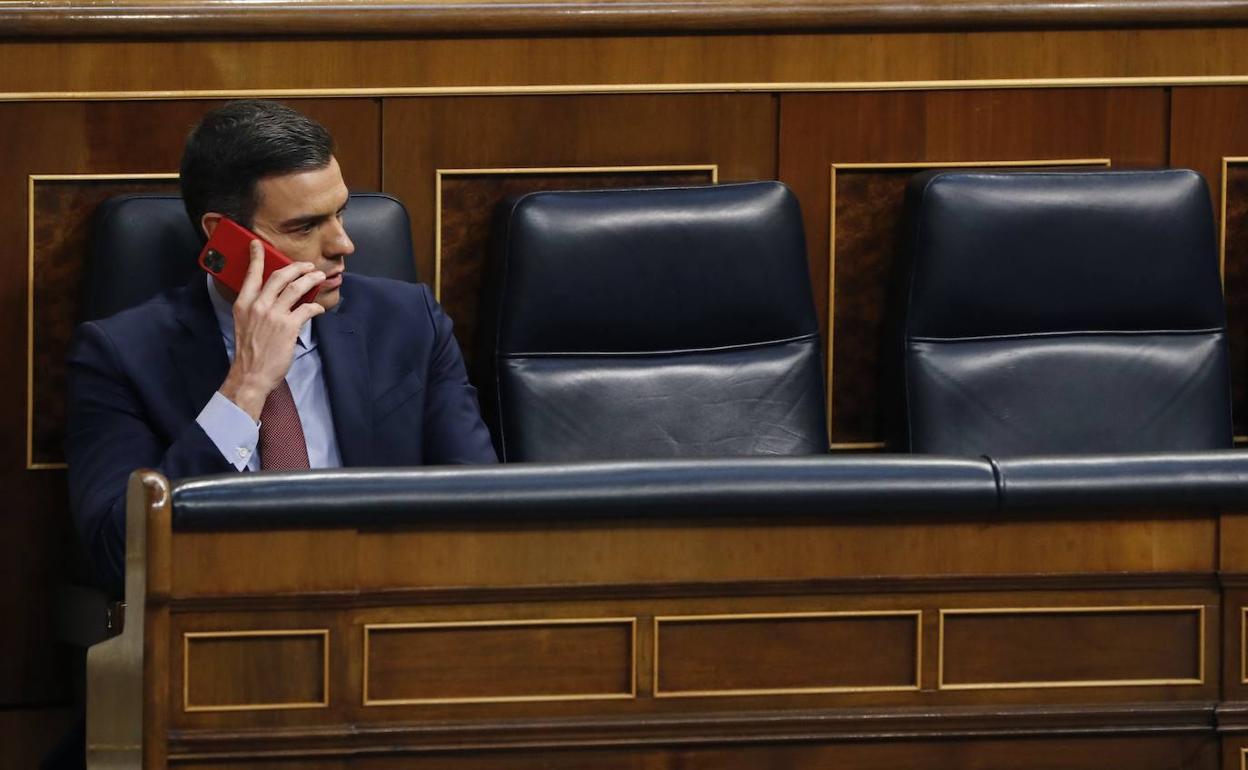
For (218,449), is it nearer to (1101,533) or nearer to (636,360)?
(636,360)

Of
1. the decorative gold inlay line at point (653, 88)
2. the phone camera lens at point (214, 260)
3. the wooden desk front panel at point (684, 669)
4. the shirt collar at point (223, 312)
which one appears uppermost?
the decorative gold inlay line at point (653, 88)

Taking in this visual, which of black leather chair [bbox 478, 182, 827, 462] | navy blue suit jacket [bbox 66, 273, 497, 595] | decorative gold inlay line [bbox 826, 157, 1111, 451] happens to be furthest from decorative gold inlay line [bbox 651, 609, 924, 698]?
decorative gold inlay line [bbox 826, 157, 1111, 451]

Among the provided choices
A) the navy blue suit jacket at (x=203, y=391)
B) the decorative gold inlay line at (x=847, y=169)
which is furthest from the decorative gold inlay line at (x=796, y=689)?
the decorative gold inlay line at (x=847, y=169)

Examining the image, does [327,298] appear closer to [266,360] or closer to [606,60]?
[266,360]

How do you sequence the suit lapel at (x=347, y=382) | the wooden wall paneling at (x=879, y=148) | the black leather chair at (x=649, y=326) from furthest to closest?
1. the wooden wall paneling at (x=879, y=148)
2. the black leather chair at (x=649, y=326)
3. the suit lapel at (x=347, y=382)

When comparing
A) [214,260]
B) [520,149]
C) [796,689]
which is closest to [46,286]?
[214,260]

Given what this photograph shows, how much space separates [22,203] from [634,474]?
708mm

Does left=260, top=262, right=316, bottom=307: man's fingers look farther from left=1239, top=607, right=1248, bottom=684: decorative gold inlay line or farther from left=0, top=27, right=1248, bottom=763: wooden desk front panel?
left=1239, top=607, right=1248, bottom=684: decorative gold inlay line

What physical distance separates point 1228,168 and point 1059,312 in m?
0.24

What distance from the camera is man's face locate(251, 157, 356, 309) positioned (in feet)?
4.17

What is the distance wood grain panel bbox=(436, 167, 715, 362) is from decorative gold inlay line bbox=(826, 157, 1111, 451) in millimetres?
173

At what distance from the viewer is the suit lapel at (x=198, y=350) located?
4.15ft

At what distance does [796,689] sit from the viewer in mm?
938

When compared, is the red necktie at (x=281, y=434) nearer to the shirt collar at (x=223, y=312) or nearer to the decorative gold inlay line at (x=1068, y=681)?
the shirt collar at (x=223, y=312)
